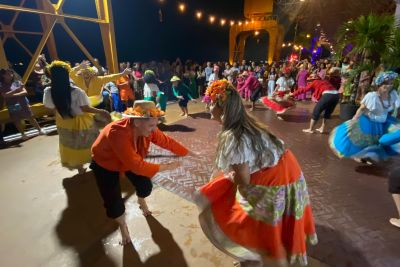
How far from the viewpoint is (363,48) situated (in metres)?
6.61

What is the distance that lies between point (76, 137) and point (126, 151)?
216cm

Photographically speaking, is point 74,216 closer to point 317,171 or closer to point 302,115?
point 317,171

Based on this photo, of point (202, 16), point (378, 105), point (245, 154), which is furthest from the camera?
point (202, 16)

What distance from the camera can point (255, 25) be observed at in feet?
76.0

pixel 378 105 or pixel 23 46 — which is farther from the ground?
pixel 23 46

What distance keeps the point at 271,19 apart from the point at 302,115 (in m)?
17.1

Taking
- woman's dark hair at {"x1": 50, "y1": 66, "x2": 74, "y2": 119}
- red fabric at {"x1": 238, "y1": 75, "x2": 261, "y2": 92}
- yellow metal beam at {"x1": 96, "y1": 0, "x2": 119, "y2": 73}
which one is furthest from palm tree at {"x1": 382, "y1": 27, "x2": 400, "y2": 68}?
yellow metal beam at {"x1": 96, "y1": 0, "x2": 119, "y2": 73}

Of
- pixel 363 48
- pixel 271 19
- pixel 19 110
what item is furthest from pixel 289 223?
pixel 271 19

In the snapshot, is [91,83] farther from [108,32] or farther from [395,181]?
[108,32]

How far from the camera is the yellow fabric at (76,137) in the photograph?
392 centimetres

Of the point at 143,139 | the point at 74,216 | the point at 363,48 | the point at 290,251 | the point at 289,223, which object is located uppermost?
the point at 363,48

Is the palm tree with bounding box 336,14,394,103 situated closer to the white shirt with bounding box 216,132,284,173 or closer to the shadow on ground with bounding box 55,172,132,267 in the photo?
the white shirt with bounding box 216,132,284,173

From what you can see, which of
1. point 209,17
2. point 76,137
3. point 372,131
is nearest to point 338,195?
point 372,131

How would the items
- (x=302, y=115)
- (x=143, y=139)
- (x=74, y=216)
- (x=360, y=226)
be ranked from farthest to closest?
(x=302, y=115) < (x=74, y=216) < (x=360, y=226) < (x=143, y=139)
